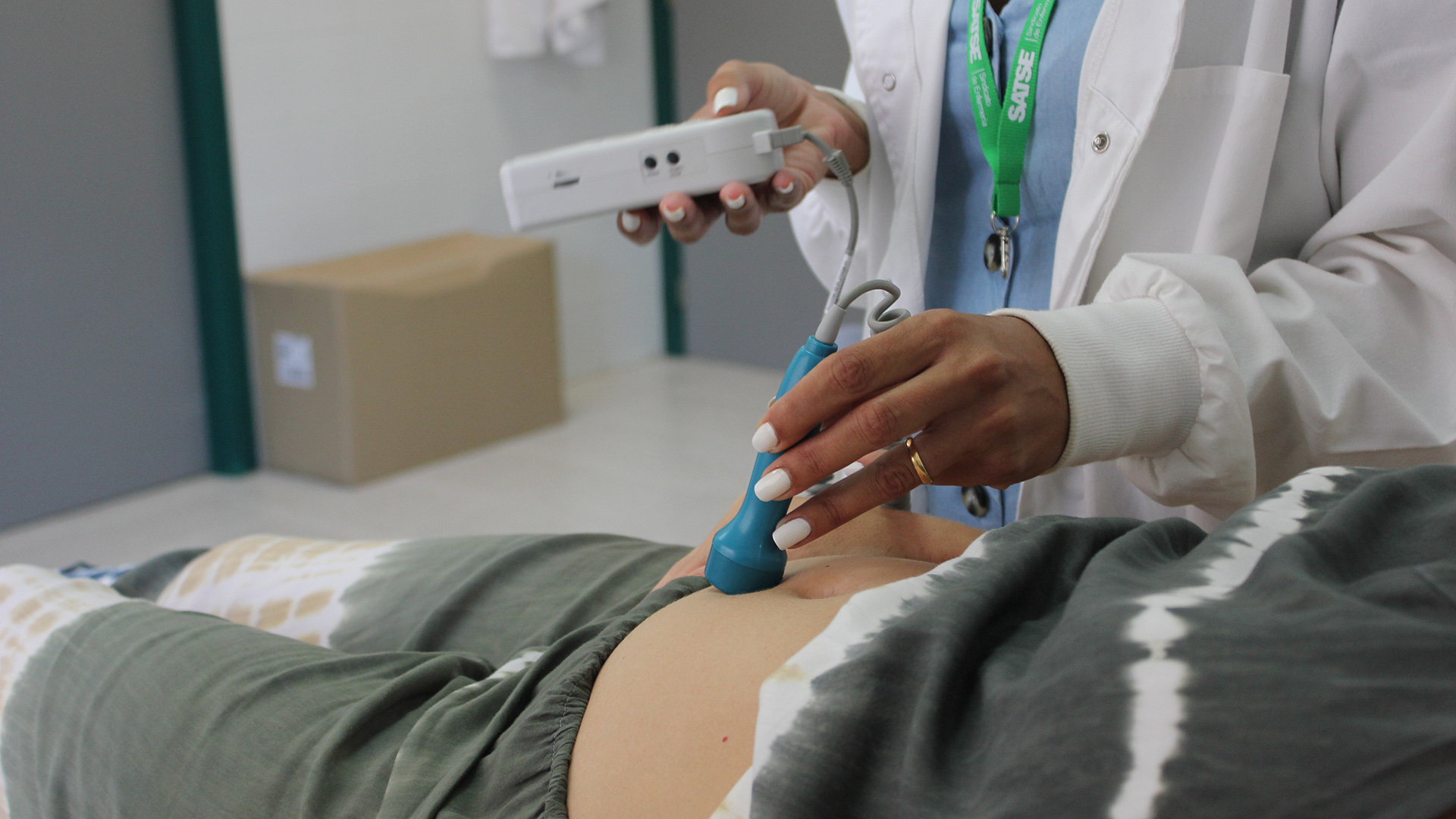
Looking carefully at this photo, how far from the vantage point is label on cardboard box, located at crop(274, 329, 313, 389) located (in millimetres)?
2312

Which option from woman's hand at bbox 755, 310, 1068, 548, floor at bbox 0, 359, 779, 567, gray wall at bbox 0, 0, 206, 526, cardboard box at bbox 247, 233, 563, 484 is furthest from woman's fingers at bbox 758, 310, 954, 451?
gray wall at bbox 0, 0, 206, 526

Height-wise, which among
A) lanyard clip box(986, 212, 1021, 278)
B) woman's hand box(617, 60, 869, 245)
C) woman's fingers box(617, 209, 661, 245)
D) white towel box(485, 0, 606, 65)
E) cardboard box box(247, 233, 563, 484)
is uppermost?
white towel box(485, 0, 606, 65)

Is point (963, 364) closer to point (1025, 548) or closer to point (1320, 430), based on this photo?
point (1025, 548)

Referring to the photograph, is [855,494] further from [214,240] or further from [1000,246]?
[214,240]

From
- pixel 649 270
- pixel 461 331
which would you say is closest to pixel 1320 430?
pixel 461 331

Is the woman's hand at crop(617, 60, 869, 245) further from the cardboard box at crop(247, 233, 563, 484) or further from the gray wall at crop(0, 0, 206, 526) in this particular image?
the gray wall at crop(0, 0, 206, 526)

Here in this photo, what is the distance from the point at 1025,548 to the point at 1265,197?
462 mm

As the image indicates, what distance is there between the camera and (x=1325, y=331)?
0.74 meters

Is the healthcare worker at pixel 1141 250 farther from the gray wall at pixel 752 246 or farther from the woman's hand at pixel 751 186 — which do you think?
the gray wall at pixel 752 246

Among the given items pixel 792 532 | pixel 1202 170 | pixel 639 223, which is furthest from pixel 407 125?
pixel 792 532

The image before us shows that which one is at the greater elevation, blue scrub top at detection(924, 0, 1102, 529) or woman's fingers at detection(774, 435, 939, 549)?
blue scrub top at detection(924, 0, 1102, 529)

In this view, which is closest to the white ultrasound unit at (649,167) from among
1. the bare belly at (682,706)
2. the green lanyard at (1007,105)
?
the green lanyard at (1007,105)

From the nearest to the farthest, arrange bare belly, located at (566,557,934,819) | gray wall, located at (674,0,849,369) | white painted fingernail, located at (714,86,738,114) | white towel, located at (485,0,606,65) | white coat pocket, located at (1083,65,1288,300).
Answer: bare belly, located at (566,557,934,819), white coat pocket, located at (1083,65,1288,300), white painted fingernail, located at (714,86,738,114), white towel, located at (485,0,606,65), gray wall, located at (674,0,849,369)

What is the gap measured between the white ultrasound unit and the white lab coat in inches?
9.9
